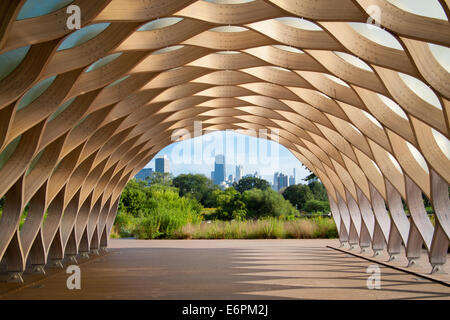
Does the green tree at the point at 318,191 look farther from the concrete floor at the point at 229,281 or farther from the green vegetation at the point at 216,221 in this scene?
the concrete floor at the point at 229,281

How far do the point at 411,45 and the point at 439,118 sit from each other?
339 centimetres

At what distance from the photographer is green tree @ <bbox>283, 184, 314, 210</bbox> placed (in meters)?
90.6

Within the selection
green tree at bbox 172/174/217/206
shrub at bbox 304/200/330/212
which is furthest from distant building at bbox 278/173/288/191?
shrub at bbox 304/200/330/212

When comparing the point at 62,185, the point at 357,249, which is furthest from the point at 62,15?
the point at 357,249

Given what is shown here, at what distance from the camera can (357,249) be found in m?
33.8

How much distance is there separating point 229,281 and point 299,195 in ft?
246

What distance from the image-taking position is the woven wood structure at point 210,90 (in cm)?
1222

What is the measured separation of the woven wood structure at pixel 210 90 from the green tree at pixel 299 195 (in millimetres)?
60179

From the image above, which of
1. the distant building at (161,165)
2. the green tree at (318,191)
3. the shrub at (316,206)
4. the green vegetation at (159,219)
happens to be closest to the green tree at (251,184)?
the green tree at (318,191)

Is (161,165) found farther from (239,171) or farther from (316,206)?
(316,206)

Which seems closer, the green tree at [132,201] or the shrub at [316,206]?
the green tree at [132,201]

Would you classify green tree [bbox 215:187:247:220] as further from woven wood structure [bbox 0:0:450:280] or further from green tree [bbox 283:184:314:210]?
woven wood structure [bbox 0:0:450:280]

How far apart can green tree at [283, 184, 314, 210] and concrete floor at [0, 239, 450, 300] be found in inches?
2530
